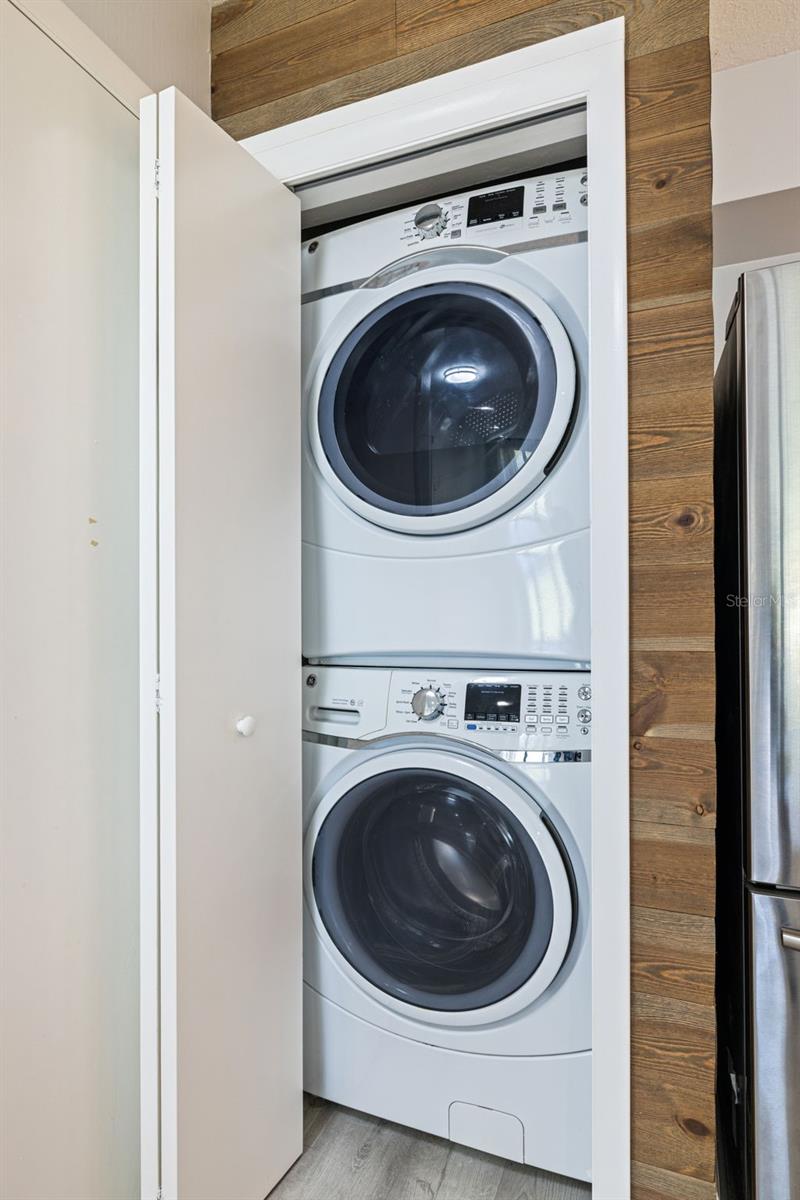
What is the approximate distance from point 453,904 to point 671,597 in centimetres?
71

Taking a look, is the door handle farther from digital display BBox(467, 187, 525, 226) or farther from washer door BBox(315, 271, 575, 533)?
digital display BBox(467, 187, 525, 226)

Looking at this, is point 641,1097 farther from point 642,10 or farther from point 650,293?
point 642,10

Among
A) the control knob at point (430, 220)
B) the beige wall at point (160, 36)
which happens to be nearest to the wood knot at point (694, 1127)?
the control knob at point (430, 220)

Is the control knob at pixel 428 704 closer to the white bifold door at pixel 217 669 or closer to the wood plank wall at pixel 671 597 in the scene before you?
the white bifold door at pixel 217 669

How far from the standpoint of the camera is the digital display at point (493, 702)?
1.28 meters

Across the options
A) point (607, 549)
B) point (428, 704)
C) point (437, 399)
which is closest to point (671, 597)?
point (607, 549)

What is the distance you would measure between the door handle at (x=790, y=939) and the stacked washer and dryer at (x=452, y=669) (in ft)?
0.99

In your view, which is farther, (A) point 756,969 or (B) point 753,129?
(B) point 753,129

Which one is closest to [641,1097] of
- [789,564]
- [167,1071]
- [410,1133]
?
[410,1133]

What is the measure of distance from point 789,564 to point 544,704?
1.49 ft

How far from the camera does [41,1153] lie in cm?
98

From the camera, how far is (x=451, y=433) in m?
1.36

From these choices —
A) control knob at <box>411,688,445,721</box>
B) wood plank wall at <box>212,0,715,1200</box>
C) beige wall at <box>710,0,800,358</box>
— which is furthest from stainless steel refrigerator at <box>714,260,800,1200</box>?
beige wall at <box>710,0,800,358</box>

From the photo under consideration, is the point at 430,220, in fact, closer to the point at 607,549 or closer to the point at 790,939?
the point at 607,549
